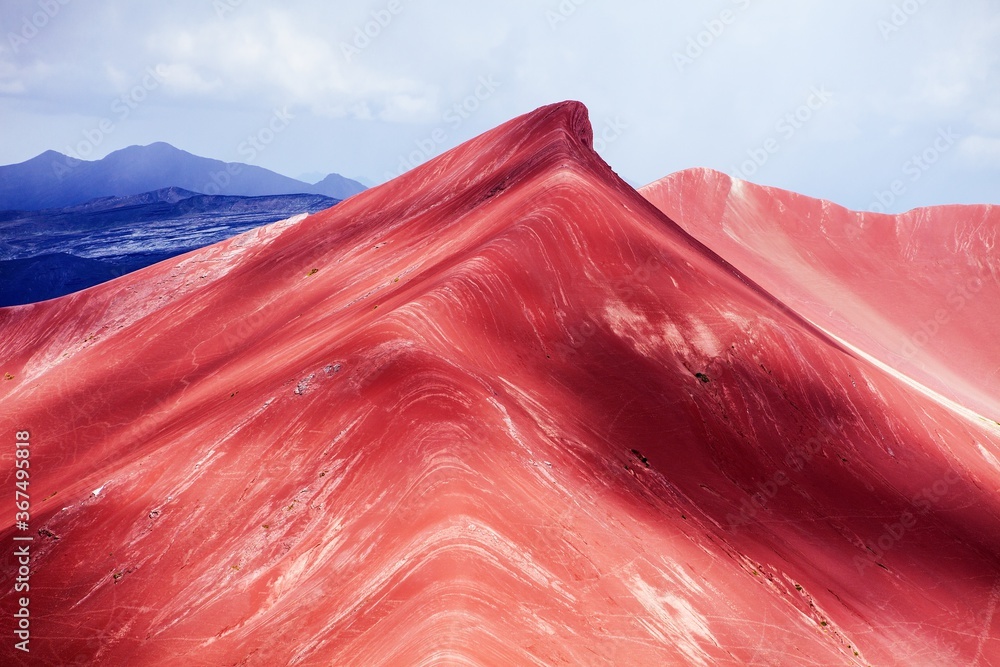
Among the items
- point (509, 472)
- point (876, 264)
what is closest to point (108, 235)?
point (876, 264)

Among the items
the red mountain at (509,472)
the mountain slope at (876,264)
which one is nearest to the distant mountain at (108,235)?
the mountain slope at (876,264)

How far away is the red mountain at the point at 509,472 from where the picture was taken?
15.1 m

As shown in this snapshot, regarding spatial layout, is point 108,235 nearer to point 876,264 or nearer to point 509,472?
point 876,264

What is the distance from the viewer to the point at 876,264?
72.2m

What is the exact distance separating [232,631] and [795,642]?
12.5m

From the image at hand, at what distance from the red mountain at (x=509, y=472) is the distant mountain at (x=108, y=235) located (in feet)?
259

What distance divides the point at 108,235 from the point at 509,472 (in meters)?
126

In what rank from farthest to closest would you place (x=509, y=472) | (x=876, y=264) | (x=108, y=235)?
(x=108, y=235) → (x=876, y=264) → (x=509, y=472)

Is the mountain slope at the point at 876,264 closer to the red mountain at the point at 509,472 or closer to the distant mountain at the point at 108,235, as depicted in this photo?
the red mountain at the point at 509,472

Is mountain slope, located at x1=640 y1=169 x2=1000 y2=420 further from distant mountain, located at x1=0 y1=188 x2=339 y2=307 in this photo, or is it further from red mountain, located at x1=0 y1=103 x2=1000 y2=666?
distant mountain, located at x1=0 y1=188 x2=339 y2=307

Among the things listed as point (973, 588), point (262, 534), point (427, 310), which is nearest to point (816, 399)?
point (973, 588)

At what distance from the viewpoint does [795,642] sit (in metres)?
17.9

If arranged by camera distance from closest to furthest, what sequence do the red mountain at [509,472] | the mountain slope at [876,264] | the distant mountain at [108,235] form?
the red mountain at [509,472] < the mountain slope at [876,264] < the distant mountain at [108,235]

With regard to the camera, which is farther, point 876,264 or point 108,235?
point 108,235
